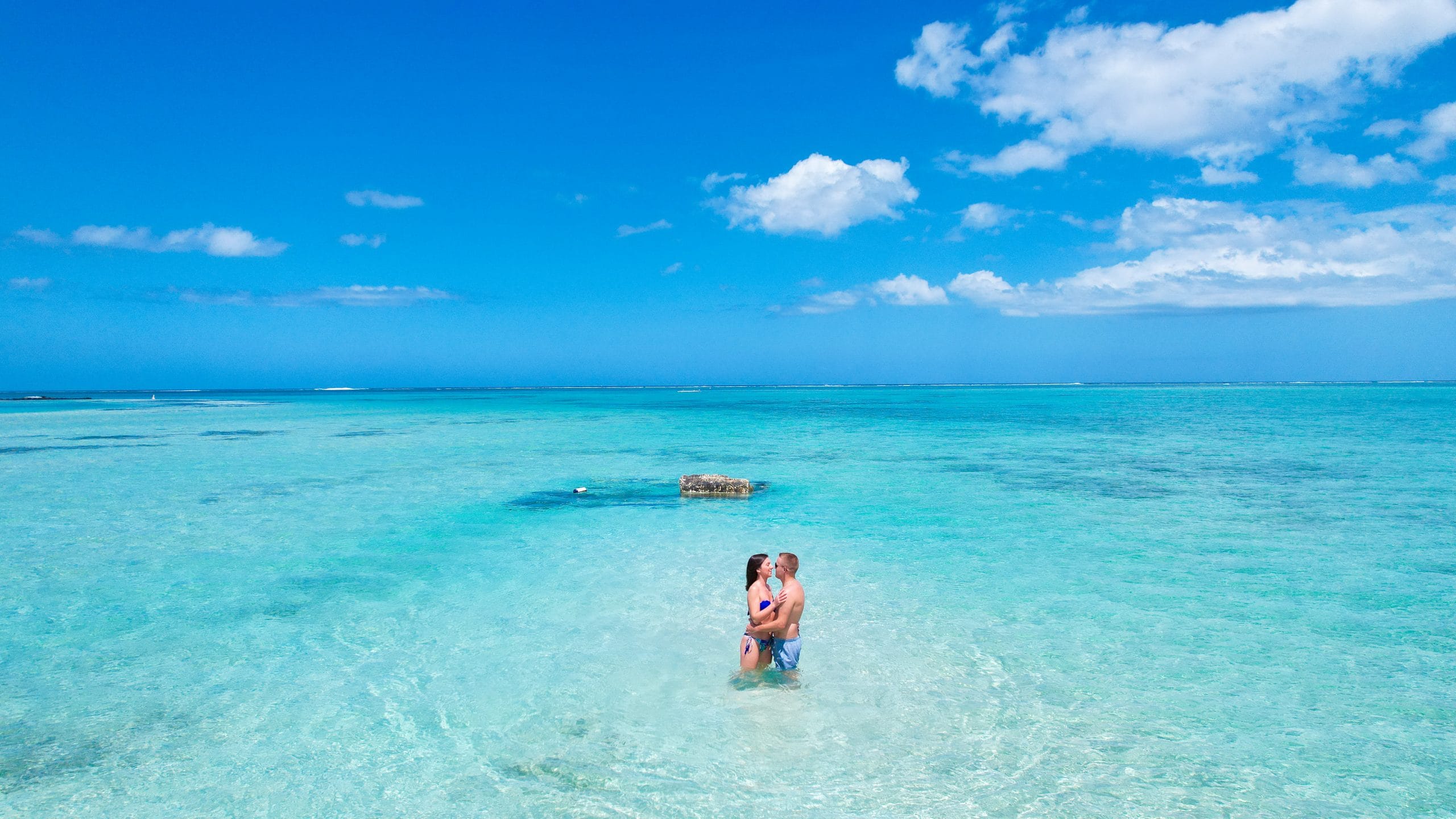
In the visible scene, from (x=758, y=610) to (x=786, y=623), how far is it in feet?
0.79

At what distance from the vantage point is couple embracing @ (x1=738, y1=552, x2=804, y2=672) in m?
5.91

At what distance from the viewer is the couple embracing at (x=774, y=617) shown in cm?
591

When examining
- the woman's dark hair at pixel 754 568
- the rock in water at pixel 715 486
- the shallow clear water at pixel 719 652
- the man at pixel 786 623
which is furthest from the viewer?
the rock in water at pixel 715 486

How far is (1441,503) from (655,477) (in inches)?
615

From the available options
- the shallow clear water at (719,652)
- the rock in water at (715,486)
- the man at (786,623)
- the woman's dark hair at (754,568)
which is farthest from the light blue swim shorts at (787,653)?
the rock in water at (715,486)

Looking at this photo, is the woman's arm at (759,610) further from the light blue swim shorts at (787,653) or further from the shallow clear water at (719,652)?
the shallow clear water at (719,652)

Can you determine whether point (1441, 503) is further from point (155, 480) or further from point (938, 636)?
point (155, 480)

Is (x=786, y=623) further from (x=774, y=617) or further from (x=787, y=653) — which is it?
(x=787, y=653)

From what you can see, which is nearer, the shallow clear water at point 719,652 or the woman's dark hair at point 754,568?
the shallow clear water at point 719,652

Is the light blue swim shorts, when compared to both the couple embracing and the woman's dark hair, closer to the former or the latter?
the couple embracing

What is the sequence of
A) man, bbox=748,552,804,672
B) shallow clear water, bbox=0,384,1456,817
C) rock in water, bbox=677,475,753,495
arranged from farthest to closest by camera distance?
rock in water, bbox=677,475,753,495
man, bbox=748,552,804,672
shallow clear water, bbox=0,384,1456,817

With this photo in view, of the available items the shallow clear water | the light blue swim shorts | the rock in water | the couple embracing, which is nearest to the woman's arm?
the couple embracing

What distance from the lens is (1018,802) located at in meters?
4.36

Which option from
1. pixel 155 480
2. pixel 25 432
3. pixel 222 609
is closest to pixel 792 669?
pixel 222 609
